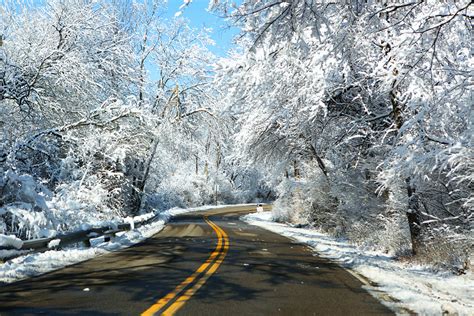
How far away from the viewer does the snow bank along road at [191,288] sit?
592cm

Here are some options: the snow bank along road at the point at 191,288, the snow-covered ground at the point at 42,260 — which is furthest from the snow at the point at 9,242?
the snow bank along road at the point at 191,288

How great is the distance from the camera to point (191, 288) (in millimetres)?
7172

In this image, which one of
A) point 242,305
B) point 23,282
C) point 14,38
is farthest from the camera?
point 14,38

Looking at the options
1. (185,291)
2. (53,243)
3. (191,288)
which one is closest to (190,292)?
(185,291)

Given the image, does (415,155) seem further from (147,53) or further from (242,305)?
(147,53)

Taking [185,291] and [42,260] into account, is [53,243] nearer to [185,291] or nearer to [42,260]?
[42,260]

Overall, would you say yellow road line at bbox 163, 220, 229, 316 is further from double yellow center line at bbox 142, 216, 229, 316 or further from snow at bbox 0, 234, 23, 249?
snow at bbox 0, 234, 23, 249

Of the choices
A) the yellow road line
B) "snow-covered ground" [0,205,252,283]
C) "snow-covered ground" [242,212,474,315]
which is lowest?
"snow-covered ground" [242,212,474,315]

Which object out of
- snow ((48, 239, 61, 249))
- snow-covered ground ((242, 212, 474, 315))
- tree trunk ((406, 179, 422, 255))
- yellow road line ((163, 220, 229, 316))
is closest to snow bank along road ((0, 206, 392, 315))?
yellow road line ((163, 220, 229, 316))

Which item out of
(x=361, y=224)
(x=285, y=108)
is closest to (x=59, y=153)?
(x=285, y=108)

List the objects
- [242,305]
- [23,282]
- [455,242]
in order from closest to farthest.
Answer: [242,305]
[23,282]
[455,242]

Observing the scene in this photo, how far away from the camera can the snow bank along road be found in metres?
A: 5.92

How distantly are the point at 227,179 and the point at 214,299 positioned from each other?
6225 centimetres

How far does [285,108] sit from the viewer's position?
13.3 metres
